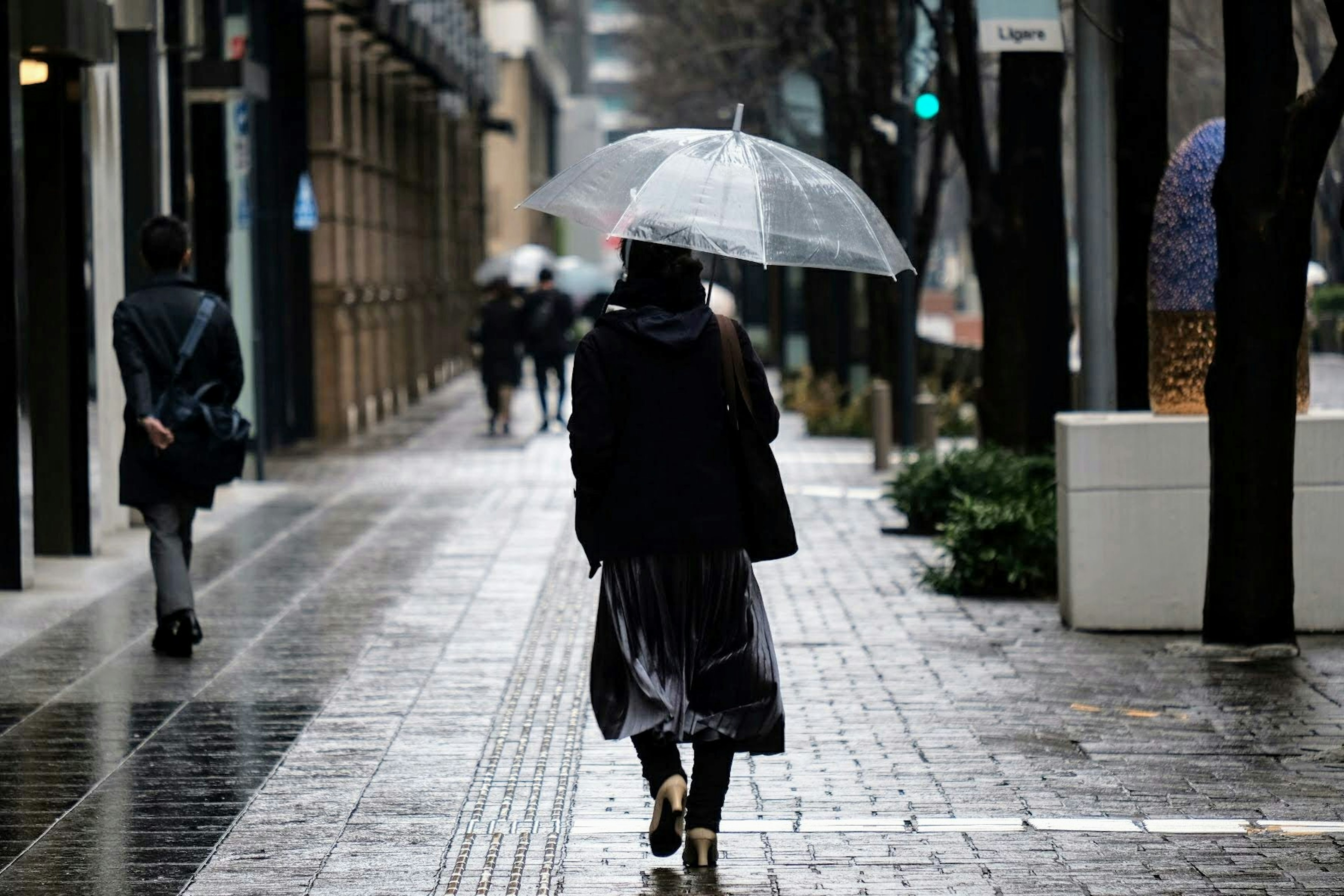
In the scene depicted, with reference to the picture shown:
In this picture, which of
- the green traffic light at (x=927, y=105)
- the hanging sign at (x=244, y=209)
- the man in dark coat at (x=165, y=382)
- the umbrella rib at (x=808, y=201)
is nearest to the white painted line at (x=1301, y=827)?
the umbrella rib at (x=808, y=201)

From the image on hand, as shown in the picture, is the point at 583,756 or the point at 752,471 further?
the point at 583,756

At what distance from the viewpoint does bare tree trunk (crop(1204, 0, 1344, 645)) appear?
953cm

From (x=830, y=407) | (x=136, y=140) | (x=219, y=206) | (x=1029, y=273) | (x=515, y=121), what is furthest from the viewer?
(x=515, y=121)

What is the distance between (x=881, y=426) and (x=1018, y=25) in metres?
8.34

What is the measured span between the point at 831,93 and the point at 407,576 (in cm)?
1697

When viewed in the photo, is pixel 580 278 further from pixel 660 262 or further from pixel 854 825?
pixel 660 262

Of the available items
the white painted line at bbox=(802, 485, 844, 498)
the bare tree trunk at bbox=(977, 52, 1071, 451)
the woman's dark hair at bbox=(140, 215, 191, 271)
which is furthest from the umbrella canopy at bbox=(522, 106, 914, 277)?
the white painted line at bbox=(802, 485, 844, 498)

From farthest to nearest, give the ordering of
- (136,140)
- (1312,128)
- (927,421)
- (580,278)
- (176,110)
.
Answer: (580,278), (927,421), (176,110), (136,140), (1312,128)

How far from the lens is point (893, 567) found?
13508 mm

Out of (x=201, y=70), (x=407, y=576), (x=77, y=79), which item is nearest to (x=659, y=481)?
(x=407, y=576)

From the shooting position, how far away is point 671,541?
6.22m

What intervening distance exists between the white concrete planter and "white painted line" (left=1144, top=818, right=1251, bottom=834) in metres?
4.00

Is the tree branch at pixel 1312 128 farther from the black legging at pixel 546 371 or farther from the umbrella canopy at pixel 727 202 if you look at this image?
the black legging at pixel 546 371

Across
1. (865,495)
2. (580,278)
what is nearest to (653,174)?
(865,495)
